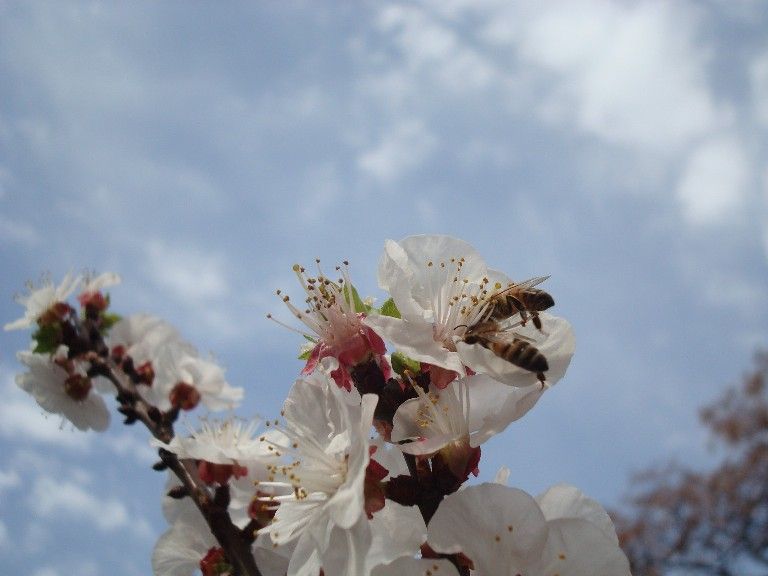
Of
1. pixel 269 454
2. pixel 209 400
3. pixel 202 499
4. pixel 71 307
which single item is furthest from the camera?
pixel 209 400

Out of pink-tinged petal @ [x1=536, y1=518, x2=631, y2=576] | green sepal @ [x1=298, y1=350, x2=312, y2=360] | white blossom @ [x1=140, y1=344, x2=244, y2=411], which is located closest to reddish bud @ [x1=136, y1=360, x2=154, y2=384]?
white blossom @ [x1=140, y1=344, x2=244, y2=411]

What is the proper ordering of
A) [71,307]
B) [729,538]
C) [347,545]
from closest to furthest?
1. [347,545]
2. [71,307]
3. [729,538]

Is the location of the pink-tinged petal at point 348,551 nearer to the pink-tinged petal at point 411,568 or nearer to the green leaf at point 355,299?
the pink-tinged petal at point 411,568

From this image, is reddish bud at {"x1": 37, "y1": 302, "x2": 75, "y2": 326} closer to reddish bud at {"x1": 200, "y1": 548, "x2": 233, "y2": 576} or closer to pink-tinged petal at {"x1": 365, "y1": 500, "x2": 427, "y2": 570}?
reddish bud at {"x1": 200, "y1": 548, "x2": 233, "y2": 576}

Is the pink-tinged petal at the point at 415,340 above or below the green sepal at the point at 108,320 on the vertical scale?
below

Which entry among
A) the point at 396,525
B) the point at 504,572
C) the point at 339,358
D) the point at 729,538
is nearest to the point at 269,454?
the point at 339,358

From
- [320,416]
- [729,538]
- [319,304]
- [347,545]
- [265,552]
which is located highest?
[729,538]

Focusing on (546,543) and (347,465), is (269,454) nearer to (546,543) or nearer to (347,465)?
(347,465)

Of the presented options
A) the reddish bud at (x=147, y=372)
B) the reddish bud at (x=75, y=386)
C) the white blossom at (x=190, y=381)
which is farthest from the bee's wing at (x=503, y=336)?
the reddish bud at (x=75, y=386)
